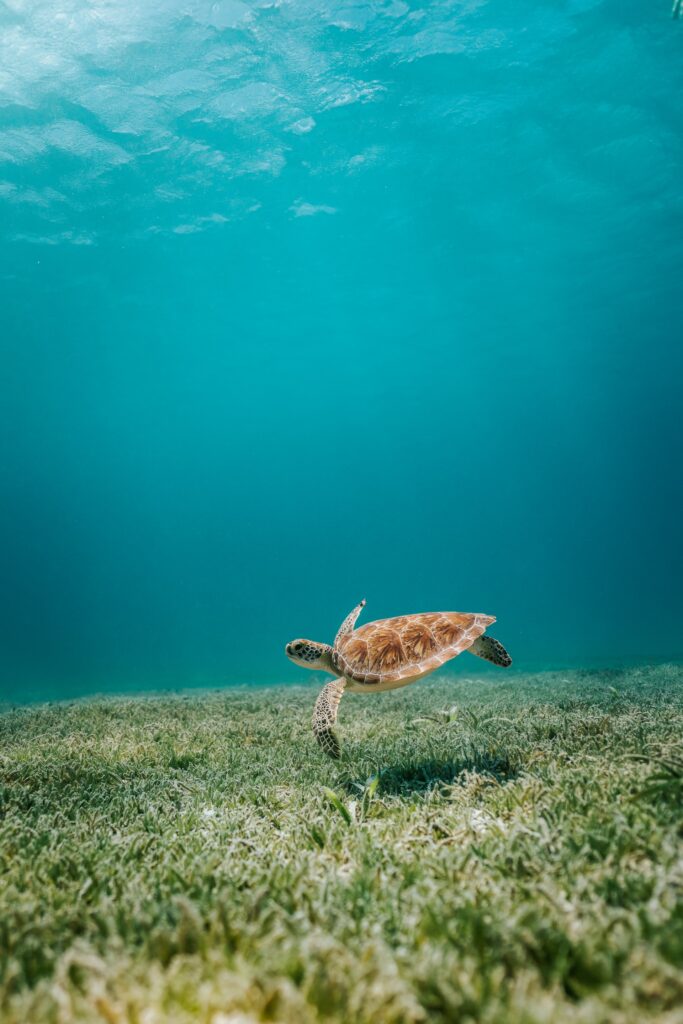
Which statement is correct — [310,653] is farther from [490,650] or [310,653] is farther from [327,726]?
[490,650]

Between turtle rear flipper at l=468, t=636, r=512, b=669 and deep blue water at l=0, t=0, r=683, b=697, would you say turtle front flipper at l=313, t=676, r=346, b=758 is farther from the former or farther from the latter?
deep blue water at l=0, t=0, r=683, b=697

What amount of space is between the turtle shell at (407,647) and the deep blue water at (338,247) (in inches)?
621

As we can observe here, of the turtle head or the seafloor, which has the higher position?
the turtle head

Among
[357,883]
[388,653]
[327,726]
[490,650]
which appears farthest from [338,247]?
[357,883]

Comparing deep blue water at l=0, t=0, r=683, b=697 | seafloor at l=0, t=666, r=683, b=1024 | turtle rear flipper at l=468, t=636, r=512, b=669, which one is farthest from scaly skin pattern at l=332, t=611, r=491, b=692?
deep blue water at l=0, t=0, r=683, b=697

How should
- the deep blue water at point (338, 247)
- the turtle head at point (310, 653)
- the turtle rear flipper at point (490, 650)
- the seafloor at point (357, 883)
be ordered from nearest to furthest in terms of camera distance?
the seafloor at point (357, 883) → the turtle head at point (310, 653) → the turtle rear flipper at point (490, 650) → the deep blue water at point (338, 247)

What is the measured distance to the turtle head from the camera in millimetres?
4949

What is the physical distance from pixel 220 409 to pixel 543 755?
7537 cm

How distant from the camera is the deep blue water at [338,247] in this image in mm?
19734

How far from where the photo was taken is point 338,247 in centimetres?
3481

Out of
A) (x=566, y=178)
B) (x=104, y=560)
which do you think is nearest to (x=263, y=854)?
(x=566, y=178)

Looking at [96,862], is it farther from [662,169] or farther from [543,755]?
[662,169]

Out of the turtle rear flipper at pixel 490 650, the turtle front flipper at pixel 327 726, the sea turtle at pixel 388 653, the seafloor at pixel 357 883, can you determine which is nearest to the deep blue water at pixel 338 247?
the turtle rear flipper at pixel 490 650

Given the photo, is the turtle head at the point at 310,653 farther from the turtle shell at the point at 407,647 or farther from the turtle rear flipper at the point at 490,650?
the turtle rear flipper at the point at 490,650
